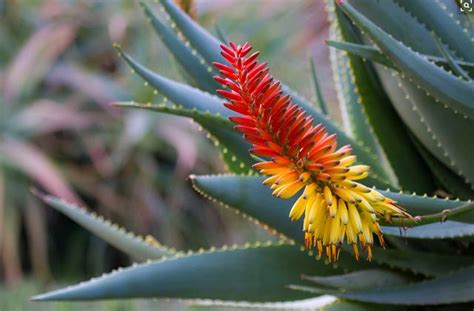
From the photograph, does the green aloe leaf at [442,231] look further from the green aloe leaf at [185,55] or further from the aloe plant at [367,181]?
the green aloe leaf at [185,55]

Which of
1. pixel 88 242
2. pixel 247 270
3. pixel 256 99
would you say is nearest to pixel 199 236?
pixel 88 242

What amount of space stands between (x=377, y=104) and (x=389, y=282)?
215 mm

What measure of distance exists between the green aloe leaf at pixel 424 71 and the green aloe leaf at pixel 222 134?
0.19 m

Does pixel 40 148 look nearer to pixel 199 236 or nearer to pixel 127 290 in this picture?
pixel 199 236

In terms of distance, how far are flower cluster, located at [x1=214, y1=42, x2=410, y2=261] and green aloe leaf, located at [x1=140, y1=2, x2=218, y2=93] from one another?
1.43ft

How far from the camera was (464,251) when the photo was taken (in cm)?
101

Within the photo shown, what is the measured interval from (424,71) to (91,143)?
279 centimetres

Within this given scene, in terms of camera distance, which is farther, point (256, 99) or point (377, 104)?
point (377, 104)

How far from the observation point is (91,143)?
3533mm

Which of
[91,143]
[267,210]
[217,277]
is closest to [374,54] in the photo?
[267,210]

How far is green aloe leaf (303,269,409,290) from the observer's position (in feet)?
3.15

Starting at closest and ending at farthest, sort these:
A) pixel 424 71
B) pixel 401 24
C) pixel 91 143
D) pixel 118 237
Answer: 1. pixel 424 71
2. pixel 401 24
3. pixel 118 237
4. pixel 91 143

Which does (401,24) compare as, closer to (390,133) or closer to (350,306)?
(390,133)

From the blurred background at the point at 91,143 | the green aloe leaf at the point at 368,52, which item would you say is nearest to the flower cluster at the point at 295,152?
the green aloe leaf at the point at 368,52
